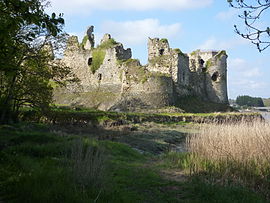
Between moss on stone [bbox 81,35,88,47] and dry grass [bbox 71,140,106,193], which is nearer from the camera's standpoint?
dry grass [bbox 71,140,106,193]

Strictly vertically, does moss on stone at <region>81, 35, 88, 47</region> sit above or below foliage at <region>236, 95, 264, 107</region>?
above

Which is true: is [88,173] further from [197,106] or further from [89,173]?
[197,106]

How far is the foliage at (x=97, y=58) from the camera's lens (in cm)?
3180

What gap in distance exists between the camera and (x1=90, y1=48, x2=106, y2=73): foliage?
3180 centimetres

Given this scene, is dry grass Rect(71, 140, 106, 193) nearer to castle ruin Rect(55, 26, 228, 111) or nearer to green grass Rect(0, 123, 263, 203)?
green grass Rect(0, 123, 263, 203)

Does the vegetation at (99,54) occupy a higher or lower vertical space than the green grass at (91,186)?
higher

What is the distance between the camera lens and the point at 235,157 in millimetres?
7406

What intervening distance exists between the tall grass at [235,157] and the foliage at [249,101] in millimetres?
88865

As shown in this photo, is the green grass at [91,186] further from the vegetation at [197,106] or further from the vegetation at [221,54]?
the vegetation at [221,54]

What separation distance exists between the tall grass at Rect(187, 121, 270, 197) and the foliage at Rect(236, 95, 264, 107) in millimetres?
88865

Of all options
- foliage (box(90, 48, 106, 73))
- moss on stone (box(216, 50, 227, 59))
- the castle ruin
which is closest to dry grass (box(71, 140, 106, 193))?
the castle ruin

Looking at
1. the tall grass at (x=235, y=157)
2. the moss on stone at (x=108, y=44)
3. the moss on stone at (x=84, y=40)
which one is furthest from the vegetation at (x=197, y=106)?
the tall grass at (x=235, y=157)

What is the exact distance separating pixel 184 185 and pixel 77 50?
3009 centimetres

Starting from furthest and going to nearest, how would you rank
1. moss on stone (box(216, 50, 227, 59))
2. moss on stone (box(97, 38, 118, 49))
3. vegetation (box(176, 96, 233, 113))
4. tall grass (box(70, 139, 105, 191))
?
moss on stone (box(216, 50, 227, 59)) < moss on stone (box(97, 38, 118, 49)) < vegetation (box(176, 96, 233, 113)) < tall grass (box(70, 139, 105, 191))
